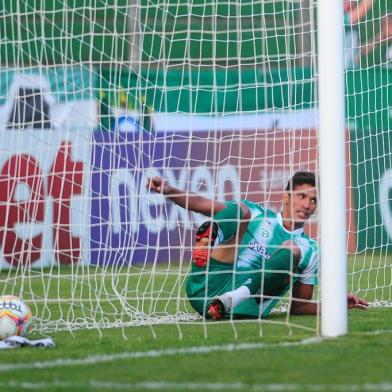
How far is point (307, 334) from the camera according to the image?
5.62 m

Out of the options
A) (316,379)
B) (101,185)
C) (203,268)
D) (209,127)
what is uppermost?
(209,127)

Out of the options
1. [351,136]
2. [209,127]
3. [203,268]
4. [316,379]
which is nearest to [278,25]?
[351,136]

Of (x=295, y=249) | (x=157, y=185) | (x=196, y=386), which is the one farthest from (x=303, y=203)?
(x=196, y=386)

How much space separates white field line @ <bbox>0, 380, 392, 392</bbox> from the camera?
390 cm

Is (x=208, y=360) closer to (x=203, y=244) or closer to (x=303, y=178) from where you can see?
(x=203, y=244)

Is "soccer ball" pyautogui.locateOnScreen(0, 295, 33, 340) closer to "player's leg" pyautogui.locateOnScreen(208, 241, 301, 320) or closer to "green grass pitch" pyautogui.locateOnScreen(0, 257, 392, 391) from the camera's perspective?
"green grass pitch" pyautogui.locateOnScreen(0, 257, 392, 391)

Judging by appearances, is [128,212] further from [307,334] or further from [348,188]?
[307,334]

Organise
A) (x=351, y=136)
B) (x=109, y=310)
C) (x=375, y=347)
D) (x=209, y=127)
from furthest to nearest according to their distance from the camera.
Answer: (x=209, y=127) < (x=351, y=136) < (x=109, y=310) < (x=375, y=347)

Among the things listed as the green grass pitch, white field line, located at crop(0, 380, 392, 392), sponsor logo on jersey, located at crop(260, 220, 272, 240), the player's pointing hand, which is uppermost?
the player's pointing hand

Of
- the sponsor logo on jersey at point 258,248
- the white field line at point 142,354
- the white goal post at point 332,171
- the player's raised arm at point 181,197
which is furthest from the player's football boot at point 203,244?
the white field line at point 142,354

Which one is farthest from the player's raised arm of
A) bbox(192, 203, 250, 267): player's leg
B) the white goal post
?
the white goal post

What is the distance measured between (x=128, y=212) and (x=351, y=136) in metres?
2.34

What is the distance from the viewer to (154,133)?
938 centimetres

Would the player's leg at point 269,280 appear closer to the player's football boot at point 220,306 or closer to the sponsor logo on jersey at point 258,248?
the player's football boot at point 220,306
